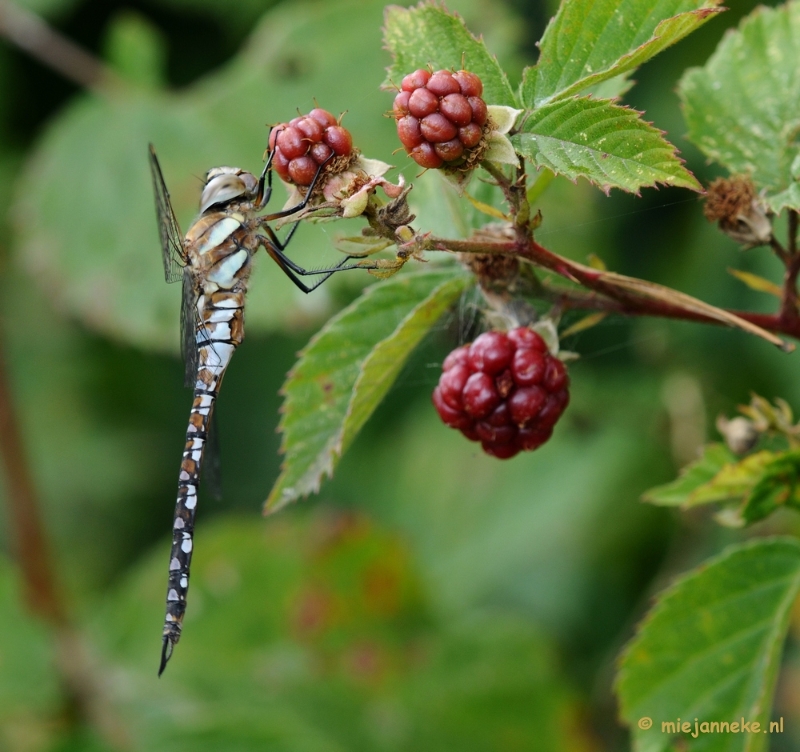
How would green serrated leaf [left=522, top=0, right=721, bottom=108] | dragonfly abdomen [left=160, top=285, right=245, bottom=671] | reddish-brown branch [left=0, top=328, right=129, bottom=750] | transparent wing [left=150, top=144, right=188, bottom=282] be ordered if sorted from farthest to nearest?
Result: reddish-brown branch [left=0, top=328, right=129, bottom=750] → transparent wing [left=150, top=144, right=188, bottom=282] → dragonfly abdomen [left=160, top=285, right=245, bottom=671] → green serrated leaf [left=522, top=0, right=721, bottom=108]

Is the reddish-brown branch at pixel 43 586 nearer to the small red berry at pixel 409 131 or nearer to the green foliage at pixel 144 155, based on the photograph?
the green foliage at pixel 144 155

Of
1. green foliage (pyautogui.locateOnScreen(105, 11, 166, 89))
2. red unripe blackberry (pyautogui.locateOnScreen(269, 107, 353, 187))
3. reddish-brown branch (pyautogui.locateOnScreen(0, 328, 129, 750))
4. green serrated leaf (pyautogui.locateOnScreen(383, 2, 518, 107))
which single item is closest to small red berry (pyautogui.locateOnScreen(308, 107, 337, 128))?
red unripe blackberry (pyautogui.locateOnScreen(269, 107, 353, 187))

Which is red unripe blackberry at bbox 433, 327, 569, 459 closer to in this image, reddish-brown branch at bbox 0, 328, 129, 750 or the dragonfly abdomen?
the dragonfly abdomen

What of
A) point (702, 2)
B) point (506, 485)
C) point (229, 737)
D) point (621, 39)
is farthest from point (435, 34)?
point (506, 485)

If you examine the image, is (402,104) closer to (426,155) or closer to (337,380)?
(426,155)

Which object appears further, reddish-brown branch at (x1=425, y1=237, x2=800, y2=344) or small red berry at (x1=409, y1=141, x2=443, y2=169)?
reddish-brown branch at (x1=425, y1=237, x2=800, y2=344)

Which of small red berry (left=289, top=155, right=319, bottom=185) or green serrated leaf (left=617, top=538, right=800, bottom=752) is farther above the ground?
small red berry (left=289, top=155, right=319, bottom=185)
